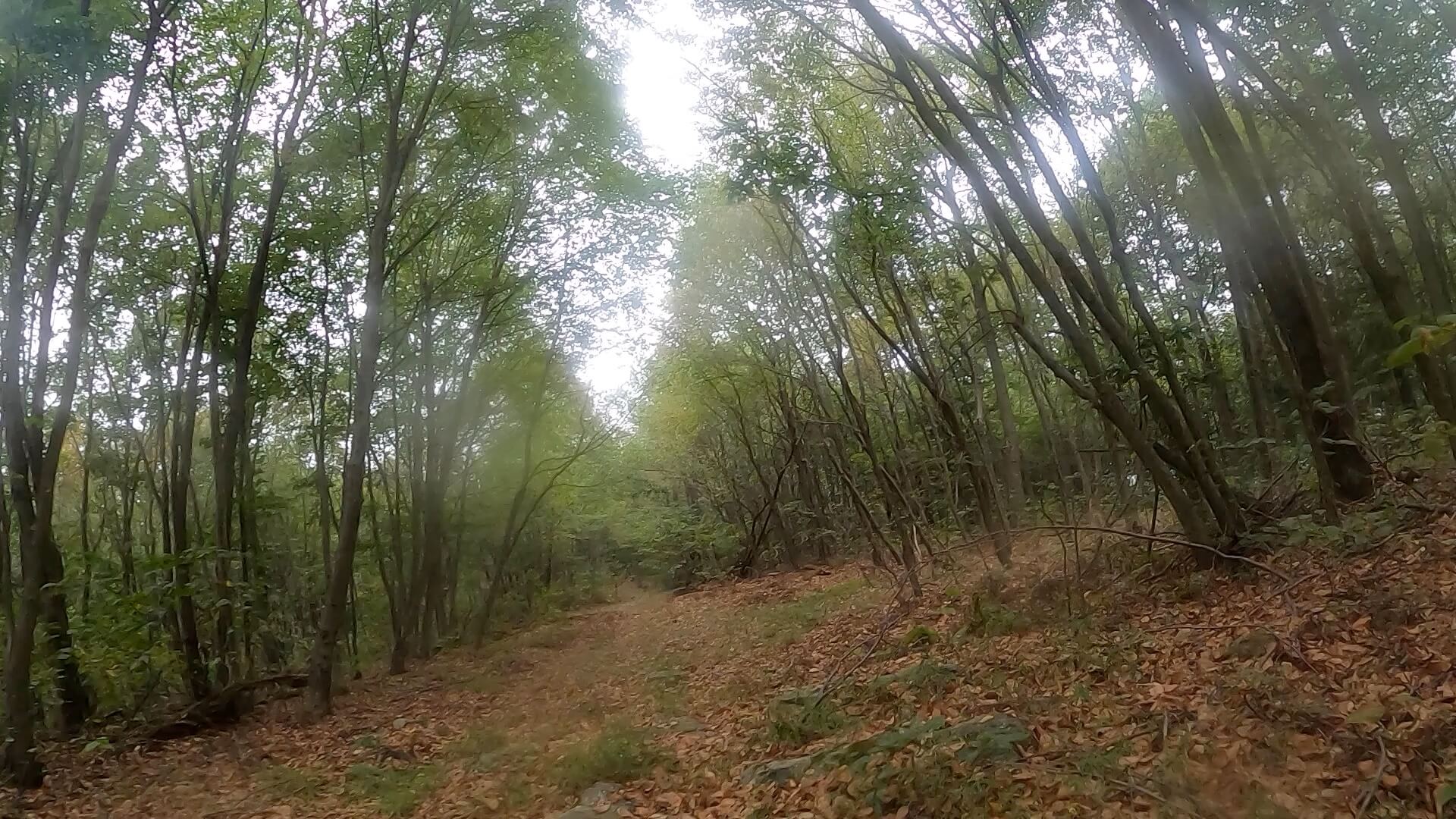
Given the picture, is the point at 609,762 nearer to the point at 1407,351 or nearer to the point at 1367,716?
the point at 1367,716

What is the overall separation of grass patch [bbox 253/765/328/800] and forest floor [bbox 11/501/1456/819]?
3 centimetres

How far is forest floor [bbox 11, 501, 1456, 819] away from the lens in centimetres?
395

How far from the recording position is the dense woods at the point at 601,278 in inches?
273

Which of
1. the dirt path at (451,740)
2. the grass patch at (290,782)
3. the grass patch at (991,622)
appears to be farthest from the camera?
the grass patch at (991,622)

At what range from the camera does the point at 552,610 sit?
961 inches

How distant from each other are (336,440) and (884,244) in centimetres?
1294

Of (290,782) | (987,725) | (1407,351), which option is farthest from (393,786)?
(1407,351)

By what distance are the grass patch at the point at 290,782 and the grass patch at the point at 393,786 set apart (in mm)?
227

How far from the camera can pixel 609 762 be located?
595cm

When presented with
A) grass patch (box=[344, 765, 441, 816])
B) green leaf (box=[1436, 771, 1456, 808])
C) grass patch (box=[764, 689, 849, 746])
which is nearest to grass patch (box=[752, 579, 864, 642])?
grass patch (box=[764, 689, 849, 746])

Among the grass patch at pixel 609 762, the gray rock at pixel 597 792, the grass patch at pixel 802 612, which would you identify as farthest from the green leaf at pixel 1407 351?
→ the grass patch at pixel 802 612

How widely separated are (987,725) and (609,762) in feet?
8.68

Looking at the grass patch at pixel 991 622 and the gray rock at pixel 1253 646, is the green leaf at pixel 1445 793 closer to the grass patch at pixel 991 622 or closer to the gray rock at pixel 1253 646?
the gray rock at pixel 1253 646

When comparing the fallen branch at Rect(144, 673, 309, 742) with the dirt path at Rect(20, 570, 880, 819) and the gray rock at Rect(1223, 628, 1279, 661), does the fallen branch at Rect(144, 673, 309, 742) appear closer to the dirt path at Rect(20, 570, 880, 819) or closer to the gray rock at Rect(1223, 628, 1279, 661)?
the dirt path at Rect(20, 570, 880, 819)
